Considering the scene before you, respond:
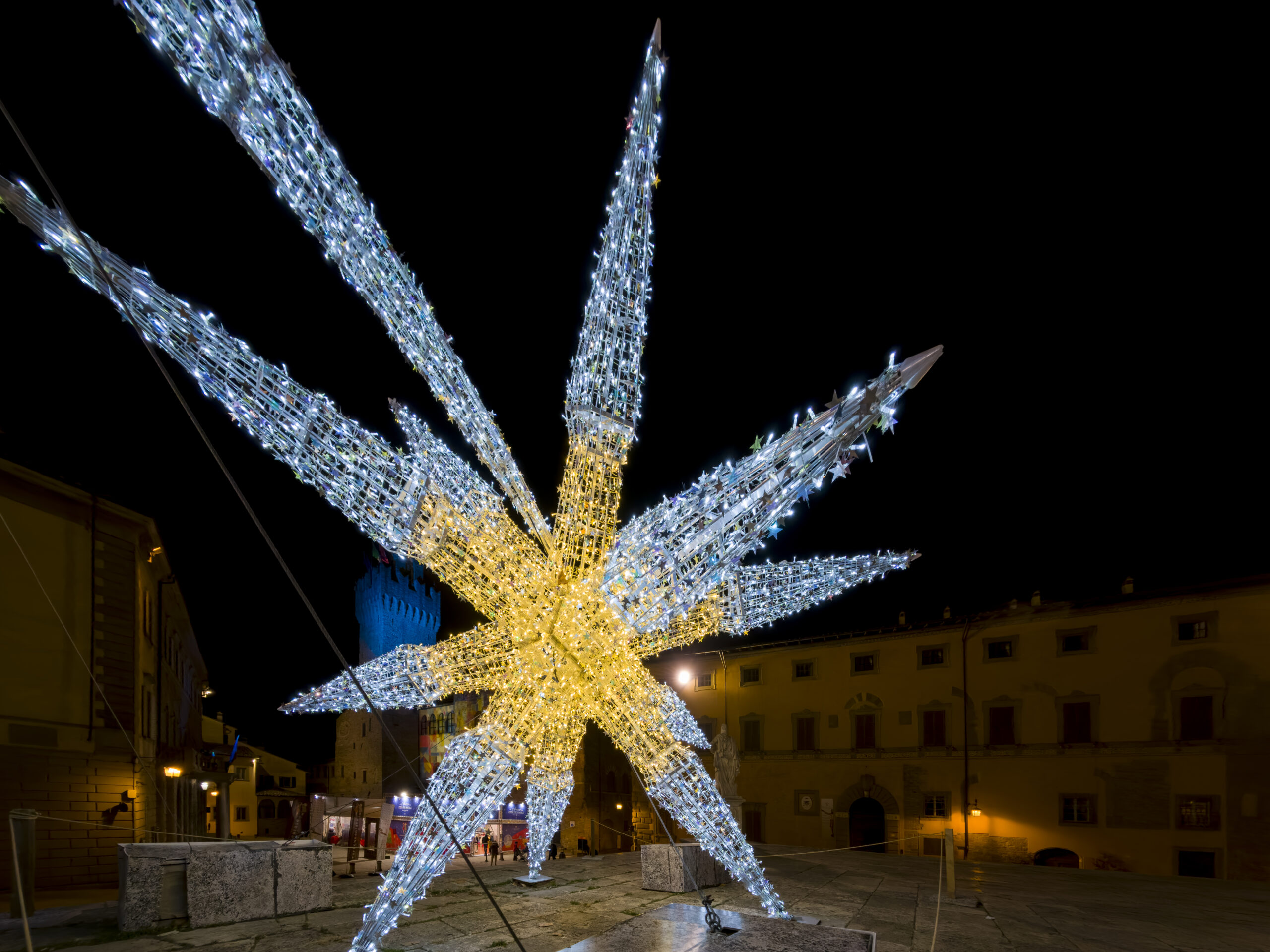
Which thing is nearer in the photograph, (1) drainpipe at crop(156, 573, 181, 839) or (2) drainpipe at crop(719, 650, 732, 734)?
(1) drainpipe at crop(156, 573, 181, 839)

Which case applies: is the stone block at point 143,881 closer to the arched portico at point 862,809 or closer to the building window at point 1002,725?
the arched portico at point 862,809

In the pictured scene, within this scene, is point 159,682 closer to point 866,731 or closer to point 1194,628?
point 866,731

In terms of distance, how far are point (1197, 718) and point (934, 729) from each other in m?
7.68

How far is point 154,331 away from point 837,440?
17.8ft

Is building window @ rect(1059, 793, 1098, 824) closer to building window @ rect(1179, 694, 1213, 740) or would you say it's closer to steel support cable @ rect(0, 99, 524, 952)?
building window @ rect(1179, 694, 1213, 740)

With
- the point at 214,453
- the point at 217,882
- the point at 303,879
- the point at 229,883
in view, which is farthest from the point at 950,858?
the point at 214,453

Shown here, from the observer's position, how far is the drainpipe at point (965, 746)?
24.4 metres

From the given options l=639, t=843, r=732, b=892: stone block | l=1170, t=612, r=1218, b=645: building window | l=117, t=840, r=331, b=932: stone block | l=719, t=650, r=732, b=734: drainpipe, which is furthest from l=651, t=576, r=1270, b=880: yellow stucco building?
l=117, t=840, r=331, b=932: stone block

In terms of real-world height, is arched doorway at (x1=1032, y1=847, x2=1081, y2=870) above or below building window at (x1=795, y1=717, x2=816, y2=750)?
below

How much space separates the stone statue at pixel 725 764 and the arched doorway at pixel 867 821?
15420 mm

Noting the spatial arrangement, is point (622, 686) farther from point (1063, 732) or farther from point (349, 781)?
point (349, 781)

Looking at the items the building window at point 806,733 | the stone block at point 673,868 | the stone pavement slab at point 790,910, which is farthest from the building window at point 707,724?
the stone block at point 673,868

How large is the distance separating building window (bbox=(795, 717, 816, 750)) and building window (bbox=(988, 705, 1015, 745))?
6.47 m

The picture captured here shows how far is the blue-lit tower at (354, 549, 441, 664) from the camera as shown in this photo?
152 feet
